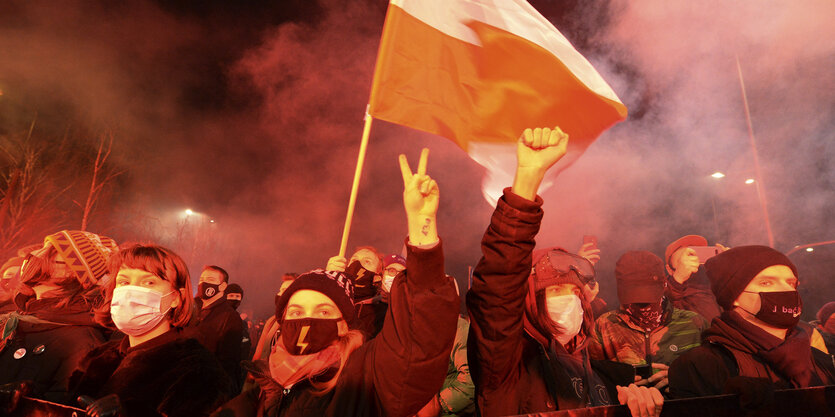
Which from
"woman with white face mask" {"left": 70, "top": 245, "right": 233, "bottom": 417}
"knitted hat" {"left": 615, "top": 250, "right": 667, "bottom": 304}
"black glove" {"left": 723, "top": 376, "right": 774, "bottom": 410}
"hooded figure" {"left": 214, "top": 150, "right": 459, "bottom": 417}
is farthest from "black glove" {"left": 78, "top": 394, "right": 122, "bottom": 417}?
"knitted hat" {"left": 615, "top": 250, "right": 667, "bottom": 304}

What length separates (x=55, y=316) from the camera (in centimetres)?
260

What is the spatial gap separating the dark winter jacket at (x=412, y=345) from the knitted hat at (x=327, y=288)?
0.45 metres

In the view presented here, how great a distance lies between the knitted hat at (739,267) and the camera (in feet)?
7.74

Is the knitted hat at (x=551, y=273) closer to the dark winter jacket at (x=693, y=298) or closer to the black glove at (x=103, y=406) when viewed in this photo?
the black glove at (x=103, y=406)

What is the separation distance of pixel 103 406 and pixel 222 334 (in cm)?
253

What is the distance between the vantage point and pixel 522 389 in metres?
1.74

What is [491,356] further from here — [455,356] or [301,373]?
[455,356]

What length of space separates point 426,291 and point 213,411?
115cm

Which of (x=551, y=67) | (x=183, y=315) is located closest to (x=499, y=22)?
(x=551, y=67)

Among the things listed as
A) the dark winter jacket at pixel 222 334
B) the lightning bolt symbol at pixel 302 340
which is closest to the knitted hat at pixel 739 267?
the lightning bolt symbol at pixel 302 340

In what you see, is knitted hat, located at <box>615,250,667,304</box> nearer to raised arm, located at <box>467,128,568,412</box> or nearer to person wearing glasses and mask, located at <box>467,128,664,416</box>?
person wearing glasses and mask, located at <box>467,128,664,416</box>

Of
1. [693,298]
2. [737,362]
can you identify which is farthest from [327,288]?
[693,298]

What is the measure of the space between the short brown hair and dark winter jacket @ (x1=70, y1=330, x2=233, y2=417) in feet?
0.38

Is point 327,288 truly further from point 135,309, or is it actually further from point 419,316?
point 135,309
